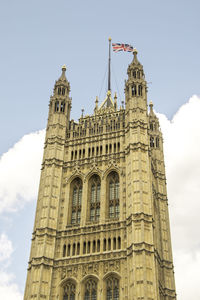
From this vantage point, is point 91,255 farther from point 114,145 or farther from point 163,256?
point 114,145

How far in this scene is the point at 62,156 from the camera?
46.2 metres

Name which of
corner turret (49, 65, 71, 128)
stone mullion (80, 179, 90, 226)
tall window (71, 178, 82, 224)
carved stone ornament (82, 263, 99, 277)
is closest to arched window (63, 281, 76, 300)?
carved stone ornament (82, 263, 99, 277)

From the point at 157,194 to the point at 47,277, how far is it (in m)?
16.0

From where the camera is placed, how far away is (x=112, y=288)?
36.0 m

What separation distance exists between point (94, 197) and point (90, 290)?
30.3 feet

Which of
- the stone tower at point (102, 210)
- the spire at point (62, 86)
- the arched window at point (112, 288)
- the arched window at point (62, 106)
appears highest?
the spire at point (62, 86)

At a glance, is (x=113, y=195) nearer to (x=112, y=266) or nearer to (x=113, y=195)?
(x=113, y=195)

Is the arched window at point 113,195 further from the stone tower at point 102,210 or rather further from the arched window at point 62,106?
the arched window at point 62,106

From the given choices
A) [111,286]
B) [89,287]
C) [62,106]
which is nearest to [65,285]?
[89,287]

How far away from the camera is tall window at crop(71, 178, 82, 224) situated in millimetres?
41834

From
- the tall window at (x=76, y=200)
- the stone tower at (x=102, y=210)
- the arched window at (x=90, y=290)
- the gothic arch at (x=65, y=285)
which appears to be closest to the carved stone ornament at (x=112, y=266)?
the stone tower at (x=102, y=210)

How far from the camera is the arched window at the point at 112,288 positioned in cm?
3559

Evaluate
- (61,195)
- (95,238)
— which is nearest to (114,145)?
(61,195)

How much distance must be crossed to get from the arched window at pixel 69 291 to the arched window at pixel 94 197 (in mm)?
6226
